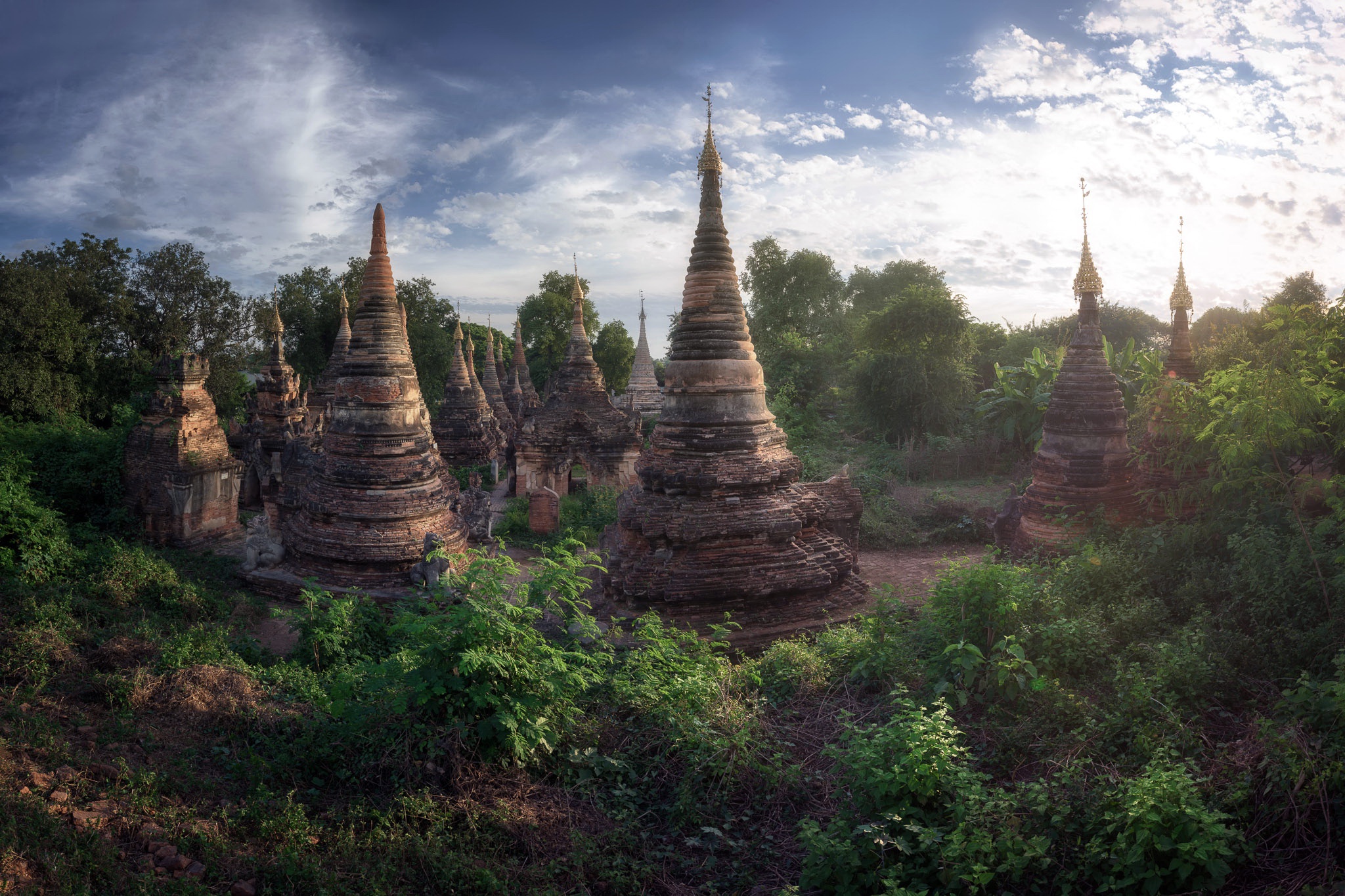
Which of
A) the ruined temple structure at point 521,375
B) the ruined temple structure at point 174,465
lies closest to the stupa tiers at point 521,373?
the ruined temple structure at point 521,375

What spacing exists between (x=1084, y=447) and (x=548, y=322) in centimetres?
4850

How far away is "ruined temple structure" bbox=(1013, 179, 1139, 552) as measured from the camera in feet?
42.9

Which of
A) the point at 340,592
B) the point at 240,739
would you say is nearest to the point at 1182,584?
the point at 240,739

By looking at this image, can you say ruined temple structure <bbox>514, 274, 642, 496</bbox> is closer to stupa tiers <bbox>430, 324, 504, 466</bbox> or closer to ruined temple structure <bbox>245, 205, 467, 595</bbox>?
stupa tiers <bbox>430, 324, 504, 466</bbox>

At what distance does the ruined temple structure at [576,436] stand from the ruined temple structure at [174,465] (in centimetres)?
839

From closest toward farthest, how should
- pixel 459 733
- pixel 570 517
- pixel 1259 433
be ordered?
pixel 459 733
pixel 1259 433
pixel 570 517

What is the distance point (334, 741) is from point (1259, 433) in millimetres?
9004

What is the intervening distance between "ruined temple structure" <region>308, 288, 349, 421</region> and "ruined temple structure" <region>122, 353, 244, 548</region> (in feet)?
10.5

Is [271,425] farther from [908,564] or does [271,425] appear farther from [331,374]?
[908,564]

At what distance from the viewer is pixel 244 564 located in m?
14.8

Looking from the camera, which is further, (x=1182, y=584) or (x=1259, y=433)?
(x=1182, y=584)

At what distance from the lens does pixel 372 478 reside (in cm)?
1386

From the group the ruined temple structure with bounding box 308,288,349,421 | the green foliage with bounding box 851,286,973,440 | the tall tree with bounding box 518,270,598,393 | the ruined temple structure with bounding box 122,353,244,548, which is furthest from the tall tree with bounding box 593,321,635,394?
the ruined temple structure with bounding box 122,353,244,548

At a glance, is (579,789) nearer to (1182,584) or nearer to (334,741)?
(334,741)
